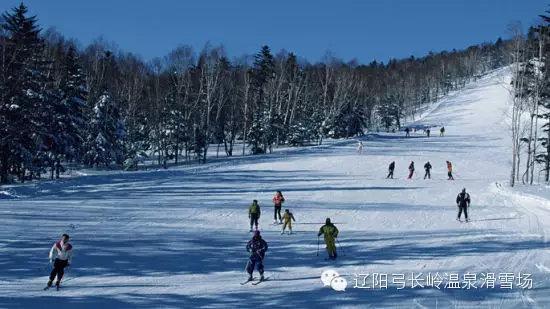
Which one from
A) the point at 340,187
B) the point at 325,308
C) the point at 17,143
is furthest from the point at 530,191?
the point at 17,143

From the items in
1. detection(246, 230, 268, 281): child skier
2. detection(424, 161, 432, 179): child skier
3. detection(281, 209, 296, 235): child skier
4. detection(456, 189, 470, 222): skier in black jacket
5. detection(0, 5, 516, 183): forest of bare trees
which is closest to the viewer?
detection(246, 230, 268, 281): child skier

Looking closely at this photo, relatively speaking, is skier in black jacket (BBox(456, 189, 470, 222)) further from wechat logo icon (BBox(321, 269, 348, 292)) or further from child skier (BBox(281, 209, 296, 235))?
wechat logo icon (BBox(321, 269, 348, 292))

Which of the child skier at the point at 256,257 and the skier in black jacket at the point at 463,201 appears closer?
the child skier at the point at 256,257

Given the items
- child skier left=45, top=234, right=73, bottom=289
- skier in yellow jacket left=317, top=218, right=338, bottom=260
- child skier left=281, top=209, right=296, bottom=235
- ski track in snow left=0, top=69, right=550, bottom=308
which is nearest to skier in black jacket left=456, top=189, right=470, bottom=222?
ski track in snow left=0, top=69, right=550, bottom=308

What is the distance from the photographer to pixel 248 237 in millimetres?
20422

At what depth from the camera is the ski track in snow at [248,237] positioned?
44.4ft

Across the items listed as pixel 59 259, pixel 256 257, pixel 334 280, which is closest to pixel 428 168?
pixel 334 280

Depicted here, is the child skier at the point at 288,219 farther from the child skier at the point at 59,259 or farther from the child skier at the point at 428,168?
the child skier at the point at 428,168

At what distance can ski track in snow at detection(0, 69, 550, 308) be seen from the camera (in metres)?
13.5

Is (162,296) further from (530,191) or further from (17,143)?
(530,191)

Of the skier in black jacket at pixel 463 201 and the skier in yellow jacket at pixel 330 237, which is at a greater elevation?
the skier in black jacket at pixel 463 201

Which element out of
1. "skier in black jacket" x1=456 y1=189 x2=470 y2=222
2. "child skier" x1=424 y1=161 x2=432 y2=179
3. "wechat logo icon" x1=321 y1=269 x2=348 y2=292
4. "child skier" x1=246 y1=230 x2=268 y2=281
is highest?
"child skier" x1=424 y1=161 x2=432 y2=179

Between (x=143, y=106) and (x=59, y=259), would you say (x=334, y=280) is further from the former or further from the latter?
(x=143, y=106)

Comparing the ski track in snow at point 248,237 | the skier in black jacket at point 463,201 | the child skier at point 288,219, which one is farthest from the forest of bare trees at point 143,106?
the child skier at point 288,219
